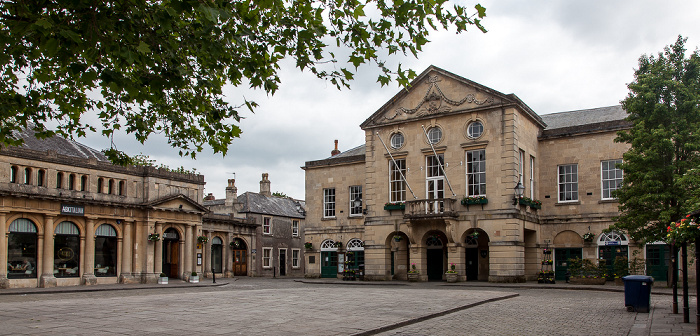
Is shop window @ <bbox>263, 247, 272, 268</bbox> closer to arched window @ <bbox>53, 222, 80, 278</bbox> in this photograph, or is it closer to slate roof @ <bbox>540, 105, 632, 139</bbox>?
arched window @ <bbox>53, 222, 80, 278</bbox>

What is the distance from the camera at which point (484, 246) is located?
3359 centimetres

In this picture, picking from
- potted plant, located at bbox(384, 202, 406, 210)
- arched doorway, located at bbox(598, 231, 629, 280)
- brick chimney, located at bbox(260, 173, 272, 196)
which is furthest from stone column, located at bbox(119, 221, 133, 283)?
arched doorway, located at bbox(598, 231, 629, 280)

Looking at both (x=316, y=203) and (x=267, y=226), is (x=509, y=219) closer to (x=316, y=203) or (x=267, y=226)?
(x=316, y=203)

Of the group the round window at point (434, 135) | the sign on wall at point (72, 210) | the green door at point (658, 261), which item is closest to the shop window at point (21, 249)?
the sign on wall at point (72, 210)

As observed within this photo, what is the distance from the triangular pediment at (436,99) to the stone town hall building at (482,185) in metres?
0.06

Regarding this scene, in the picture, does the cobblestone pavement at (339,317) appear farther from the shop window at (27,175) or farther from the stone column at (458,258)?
the shop window at (27,175)

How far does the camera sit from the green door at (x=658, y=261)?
94.9 ft

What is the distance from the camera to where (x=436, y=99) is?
33.9 meters

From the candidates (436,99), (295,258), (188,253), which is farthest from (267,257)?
(436,99)

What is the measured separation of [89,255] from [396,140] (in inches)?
723

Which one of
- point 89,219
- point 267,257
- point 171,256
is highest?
point 89,219

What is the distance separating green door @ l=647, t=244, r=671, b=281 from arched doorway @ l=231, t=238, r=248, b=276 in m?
30.0

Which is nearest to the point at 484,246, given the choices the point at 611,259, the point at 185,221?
the point at 611,259

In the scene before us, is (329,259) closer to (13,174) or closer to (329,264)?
(329,264)
